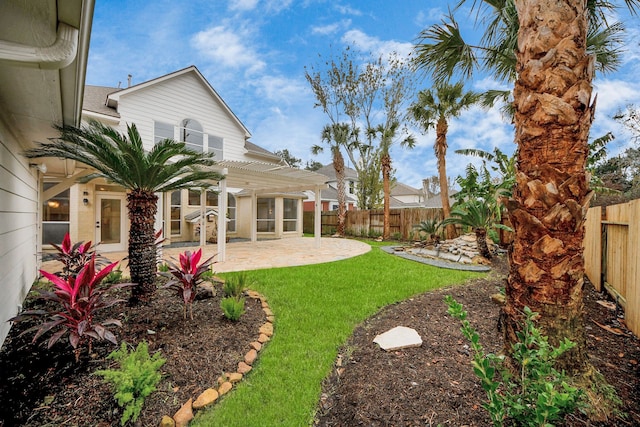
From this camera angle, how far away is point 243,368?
2961mm

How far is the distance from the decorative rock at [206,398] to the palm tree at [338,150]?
50.2 ft

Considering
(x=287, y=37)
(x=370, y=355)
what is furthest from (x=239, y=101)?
(x=370, y=355)

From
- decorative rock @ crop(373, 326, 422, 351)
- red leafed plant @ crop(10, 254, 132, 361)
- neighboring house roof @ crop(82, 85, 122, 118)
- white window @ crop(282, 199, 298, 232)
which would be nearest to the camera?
red leafed plant @ crop(10, 254, 132, 361)

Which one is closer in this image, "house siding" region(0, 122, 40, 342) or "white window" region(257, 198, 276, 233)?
"house siding" region(0, 122, 40, 342)

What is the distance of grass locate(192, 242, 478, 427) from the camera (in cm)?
240

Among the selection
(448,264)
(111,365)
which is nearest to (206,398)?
(111,365)

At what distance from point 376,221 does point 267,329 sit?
14276 millimetres

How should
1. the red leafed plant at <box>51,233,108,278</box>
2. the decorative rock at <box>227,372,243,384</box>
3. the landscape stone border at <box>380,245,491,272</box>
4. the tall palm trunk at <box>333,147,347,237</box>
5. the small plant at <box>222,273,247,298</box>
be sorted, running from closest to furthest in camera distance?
the decorative rock at <box>227,372,243,384</box>, the small plant at <box>222,273,247,298</box>, the red leafed plant at <box>51,233,108,278</box>, the landscape stone border at <box>380,245,491,272</box>, the tall palm trunk at <box>333,147,347,237</box>

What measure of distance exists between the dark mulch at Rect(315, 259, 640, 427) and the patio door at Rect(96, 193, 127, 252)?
34.2 ft

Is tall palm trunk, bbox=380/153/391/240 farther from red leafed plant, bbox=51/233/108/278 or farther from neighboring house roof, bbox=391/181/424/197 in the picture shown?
neighboring house roof, bbox=391/181/424/197

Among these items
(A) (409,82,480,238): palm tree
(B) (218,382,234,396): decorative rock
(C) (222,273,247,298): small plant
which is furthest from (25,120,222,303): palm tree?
(A) (409,82,480,238): palm tree

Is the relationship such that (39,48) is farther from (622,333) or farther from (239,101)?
(239,101)

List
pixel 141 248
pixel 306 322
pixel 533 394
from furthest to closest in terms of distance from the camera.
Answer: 1. pixel 141 248
2. pixel 306 322
3. pixel 533 394

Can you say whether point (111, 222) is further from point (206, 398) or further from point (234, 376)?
point (206, 398)
